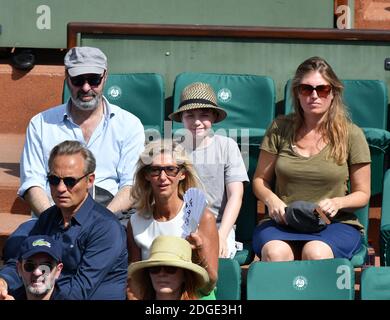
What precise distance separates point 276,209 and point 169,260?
1250 millimetres

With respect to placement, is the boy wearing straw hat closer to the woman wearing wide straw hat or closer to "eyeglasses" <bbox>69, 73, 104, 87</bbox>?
"eyeglasses" <bbox>69, 73, 104, 87</bbox>

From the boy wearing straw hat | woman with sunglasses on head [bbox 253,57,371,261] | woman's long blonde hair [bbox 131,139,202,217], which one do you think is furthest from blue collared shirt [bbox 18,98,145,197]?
woman with sunglasses on head [bbox 253,57,371,261]

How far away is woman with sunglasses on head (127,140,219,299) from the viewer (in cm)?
552

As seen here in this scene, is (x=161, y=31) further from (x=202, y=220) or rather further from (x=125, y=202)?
(x=202, y=220)

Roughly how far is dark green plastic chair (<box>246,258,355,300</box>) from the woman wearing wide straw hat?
471 mm

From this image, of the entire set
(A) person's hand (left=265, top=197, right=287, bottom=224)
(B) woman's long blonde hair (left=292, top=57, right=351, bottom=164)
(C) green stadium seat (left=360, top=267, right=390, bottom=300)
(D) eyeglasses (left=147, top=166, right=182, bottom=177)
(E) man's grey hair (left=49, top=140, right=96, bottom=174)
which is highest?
(B) woman's long blonde hair (left=292, top=57, right=351, bottom=164)

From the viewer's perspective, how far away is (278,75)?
7.52m

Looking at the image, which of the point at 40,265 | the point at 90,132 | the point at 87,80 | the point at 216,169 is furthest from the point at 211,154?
the point at 40,265

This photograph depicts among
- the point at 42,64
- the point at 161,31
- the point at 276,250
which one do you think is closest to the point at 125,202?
the point at 276,250

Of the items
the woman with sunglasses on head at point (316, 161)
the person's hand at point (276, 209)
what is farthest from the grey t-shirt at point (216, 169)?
the person's hand at point (276, 209)

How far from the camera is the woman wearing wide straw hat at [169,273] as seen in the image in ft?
16.3

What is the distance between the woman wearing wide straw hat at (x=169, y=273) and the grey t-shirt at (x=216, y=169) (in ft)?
4.11

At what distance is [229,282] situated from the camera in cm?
549

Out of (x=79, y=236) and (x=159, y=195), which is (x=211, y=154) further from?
(x=79, y=236)
